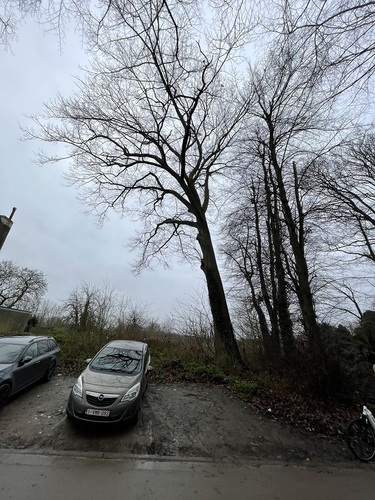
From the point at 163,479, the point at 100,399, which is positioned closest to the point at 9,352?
the point at 100,399

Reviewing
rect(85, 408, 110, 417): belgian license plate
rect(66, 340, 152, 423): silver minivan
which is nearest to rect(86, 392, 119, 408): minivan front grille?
rect(66, 340, 152, 423): silver minivan

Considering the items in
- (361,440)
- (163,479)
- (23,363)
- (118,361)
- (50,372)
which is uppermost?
(118,361)

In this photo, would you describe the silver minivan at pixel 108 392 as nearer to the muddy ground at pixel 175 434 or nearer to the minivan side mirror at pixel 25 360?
the muddy ground at pixel 175 434

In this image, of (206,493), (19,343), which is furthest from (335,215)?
(19,343)

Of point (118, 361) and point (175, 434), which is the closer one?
point (175, 434)

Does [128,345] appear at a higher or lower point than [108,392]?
higher

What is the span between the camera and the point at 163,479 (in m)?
5.07

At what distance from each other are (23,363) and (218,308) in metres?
7.97

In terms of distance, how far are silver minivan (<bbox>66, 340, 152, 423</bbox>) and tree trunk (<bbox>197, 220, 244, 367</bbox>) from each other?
5.17m

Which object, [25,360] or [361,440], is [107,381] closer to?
[25,360]

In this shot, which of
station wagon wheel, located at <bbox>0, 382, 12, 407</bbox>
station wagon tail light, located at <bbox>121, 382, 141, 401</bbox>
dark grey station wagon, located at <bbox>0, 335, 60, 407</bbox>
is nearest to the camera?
station wagon tail light, located at <bbox>121, 382, 141, 401</bbox>

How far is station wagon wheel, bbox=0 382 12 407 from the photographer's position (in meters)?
7.21

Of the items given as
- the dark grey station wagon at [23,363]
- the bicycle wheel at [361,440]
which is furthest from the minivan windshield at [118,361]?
the bicycle wheel at [361,440]

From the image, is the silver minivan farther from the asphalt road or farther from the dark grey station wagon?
the dark grey station wagon
